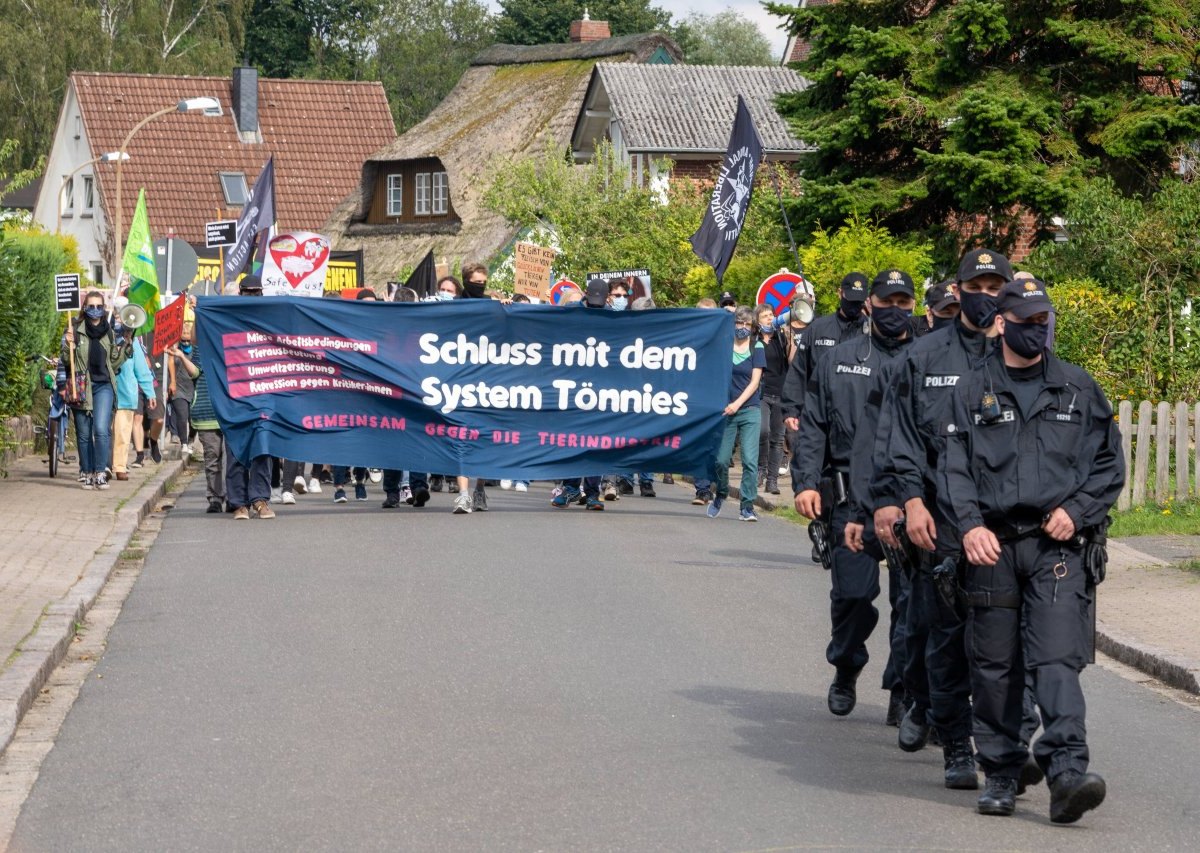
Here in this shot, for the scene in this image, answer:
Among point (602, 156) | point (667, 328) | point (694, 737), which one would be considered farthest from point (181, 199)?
point (694, 737)

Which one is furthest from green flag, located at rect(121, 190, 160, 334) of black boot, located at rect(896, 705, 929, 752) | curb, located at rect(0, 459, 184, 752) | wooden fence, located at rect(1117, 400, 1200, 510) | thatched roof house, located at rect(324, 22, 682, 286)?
thatched roof house, located at rect(324, 22, 682, 286)

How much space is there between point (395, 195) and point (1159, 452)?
49279mm

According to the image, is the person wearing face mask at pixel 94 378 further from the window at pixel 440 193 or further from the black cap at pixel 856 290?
the window at pixel 440 193

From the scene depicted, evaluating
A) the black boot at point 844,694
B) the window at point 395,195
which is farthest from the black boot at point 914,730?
the window at point 395,195

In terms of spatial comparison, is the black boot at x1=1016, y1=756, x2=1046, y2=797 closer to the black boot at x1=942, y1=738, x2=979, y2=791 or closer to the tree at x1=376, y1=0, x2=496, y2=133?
the black boot at x1=942, y1=738, x2=979, y2=791

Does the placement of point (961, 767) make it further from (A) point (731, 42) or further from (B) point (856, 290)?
(A) point (731, 42)

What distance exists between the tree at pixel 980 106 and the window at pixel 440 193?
115 ft

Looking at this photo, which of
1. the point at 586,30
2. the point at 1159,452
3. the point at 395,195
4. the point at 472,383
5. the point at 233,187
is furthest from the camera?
the point at 586,30

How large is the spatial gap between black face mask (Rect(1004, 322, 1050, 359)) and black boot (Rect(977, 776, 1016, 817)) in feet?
4.82

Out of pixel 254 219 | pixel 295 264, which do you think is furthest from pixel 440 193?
pixel 295 264

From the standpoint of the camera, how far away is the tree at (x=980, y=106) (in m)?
25.7

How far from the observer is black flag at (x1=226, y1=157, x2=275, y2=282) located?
82.3 ft

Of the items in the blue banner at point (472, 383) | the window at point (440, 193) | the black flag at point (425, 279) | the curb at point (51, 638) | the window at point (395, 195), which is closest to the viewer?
the curb at point (51, 638)

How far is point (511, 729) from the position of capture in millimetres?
7988
